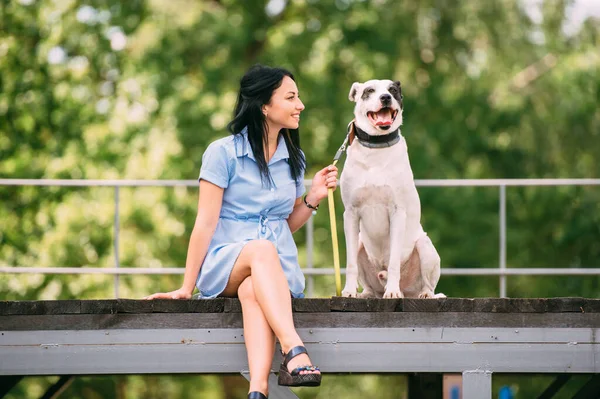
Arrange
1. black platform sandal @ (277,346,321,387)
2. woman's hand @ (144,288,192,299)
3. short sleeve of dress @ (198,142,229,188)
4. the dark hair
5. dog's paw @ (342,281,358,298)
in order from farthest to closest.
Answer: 1. dog's paw @ (342,281,358,298)
2. the dark hair
3. short sleeve of dress @ (198,142,229,188)
4. woman's hand @ (144,288,192,299)
5. black platform sandal @ (277,346,321,387)

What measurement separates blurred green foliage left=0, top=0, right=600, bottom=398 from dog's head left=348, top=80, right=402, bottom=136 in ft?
25.2

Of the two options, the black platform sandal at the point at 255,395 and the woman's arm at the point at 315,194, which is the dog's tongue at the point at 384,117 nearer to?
the woman's arm at the point at 315,194

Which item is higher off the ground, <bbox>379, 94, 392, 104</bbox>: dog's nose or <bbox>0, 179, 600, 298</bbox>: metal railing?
<bbox>379, 94, 392, 104</bbox>: dog's nose

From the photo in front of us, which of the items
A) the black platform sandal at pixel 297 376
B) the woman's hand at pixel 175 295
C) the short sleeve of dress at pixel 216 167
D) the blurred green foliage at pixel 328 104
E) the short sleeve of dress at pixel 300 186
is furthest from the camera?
the blurred green foliage at pixel 328 104

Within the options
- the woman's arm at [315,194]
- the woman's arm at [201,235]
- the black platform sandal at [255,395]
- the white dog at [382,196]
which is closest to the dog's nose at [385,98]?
the white dog at [382,196]

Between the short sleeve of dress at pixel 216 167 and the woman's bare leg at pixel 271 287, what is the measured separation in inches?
12.2

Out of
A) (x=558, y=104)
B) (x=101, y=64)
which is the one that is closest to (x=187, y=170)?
(x=101, y=64)

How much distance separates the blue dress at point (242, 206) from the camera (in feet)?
13.3

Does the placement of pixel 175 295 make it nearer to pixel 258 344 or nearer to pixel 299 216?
pixel 258 344

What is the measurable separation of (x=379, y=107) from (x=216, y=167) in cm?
85

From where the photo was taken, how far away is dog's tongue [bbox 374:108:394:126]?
4.46 metres

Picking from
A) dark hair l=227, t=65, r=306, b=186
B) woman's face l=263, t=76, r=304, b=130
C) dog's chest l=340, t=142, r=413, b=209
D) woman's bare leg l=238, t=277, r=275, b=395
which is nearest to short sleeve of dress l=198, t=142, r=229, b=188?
dark hair l=227, t=65, r=306, b=186

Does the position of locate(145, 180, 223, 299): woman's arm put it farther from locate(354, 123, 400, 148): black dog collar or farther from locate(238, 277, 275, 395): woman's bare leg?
locate(354, 123, 400, 148): black dog collar

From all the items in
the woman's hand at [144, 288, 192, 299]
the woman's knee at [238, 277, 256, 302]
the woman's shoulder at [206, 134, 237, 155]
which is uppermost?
the woman's shoulder at [206, 134, 237, 155]
